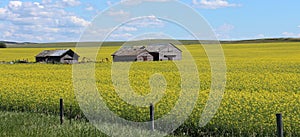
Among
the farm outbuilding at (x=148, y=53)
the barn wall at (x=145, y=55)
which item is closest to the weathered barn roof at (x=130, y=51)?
the farm outbuilding at (x=148, y=53)

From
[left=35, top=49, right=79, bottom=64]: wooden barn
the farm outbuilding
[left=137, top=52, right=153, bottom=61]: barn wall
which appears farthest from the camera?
[left=35, top=49, right=79, bottom=64]: wooden barn

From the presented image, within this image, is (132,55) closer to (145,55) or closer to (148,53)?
(145,55)

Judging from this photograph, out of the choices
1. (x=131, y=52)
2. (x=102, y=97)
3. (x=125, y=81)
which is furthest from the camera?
(x=131, y=52)

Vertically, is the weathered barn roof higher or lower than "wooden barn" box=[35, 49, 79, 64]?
higher

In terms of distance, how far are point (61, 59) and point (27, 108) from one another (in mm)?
46589

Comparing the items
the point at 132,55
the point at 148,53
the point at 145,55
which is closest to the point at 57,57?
the point at 132,55

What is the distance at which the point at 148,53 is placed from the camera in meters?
62.8

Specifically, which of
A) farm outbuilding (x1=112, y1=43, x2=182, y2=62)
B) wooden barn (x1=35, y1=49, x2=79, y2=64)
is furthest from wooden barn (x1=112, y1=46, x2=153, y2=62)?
wooden barn (x1=35, y1=49, x2=79, y2=64)

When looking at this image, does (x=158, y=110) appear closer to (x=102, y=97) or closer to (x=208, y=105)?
(x=208, y=105)

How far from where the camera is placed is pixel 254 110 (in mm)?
12961

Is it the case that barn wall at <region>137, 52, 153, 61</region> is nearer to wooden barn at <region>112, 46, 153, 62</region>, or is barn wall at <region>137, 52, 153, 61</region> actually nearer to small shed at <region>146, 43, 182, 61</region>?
wooden barn at <region>112, 46, 153, 62</region>

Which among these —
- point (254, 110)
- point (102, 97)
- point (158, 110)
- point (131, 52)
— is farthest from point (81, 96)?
point (131, 52)

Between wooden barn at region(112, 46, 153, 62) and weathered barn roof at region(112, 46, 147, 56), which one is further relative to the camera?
weathered barn roof at region(112, 46, 147, 56)

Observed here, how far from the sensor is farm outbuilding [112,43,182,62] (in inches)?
2361
